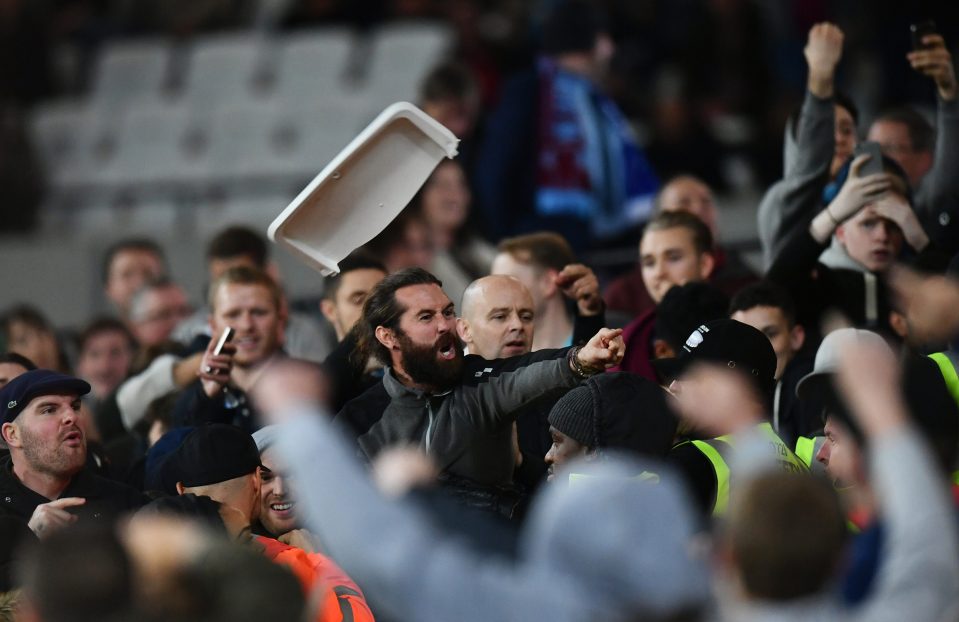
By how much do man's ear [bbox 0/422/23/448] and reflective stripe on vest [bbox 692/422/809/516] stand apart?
2640 millimetres

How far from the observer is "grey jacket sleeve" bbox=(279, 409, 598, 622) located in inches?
146

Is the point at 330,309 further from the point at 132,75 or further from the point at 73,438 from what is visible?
the point at 132,75

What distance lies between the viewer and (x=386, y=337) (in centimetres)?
609

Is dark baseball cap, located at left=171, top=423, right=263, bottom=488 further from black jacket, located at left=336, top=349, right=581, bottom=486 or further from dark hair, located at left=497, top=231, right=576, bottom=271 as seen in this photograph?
dark hair, located at left=497, top=231, right=576, bottom=271

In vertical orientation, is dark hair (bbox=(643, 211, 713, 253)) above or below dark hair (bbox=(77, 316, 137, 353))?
above

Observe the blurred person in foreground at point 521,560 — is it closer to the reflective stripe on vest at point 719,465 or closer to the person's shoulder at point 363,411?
the reflective stripe on vest at point 719,465

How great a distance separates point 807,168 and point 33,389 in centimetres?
331

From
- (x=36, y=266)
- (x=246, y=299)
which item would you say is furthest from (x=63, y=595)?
(x=36, y=266)

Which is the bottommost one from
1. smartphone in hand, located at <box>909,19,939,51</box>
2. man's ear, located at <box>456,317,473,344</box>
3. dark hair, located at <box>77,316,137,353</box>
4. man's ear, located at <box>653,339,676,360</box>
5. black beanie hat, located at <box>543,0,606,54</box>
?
dark hair, located at <box>77,316,137,353</box>

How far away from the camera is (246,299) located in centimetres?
798

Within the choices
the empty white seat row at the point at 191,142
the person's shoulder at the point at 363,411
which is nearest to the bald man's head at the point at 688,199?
the person's shoulder at the point at 363,411

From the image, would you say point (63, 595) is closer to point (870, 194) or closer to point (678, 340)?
point (678, 340)

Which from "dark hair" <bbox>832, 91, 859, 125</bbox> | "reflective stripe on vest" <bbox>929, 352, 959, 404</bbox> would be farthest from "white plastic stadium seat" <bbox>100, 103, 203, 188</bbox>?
"reflective stripe on vest" <bbox>929, 352, 959, 404</bbox>

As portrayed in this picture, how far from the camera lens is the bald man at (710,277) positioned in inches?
319
